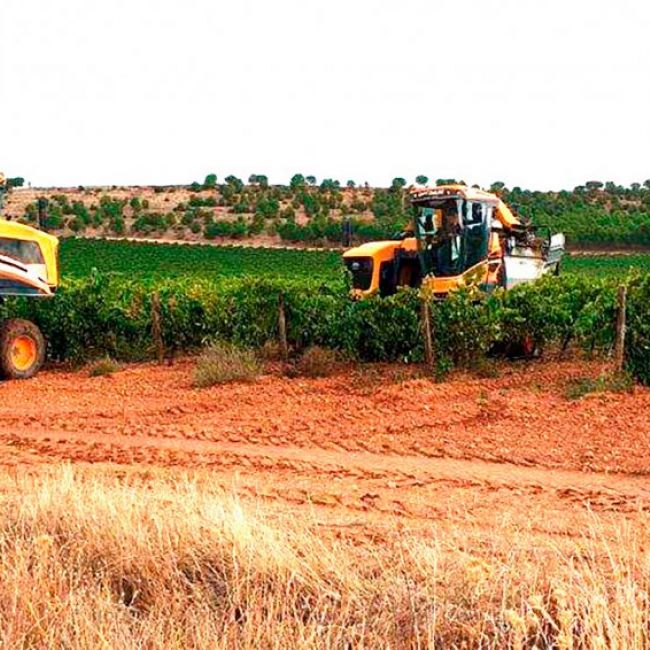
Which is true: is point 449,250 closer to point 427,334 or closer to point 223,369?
point 427,334

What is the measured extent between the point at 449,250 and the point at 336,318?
7.75 ft

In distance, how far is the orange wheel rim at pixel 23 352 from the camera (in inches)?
711

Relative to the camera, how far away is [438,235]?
59.4 feet

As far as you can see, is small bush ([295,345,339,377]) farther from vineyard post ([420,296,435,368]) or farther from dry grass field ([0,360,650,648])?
vineyard post ([420,296,435,368])

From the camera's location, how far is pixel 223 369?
1638 centimetres

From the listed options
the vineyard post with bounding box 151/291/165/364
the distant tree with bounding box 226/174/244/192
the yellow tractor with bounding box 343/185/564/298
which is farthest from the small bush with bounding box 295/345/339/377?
the distant tree with bounding box 226/174/244/192

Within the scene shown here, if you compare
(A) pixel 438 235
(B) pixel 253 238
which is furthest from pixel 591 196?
(A) pixel 438 235

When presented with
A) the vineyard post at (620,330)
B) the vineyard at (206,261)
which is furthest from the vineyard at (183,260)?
the vineyard post at (620,330)

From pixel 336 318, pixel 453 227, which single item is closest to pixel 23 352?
pixel 336 318

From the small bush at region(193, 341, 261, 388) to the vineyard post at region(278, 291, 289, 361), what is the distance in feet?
3.20

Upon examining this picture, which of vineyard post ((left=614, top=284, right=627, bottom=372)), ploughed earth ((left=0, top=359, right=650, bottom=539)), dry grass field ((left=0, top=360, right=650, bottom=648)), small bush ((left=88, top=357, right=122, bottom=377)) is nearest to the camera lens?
dry grass field ((left=0, top=360, right=650, bottom=648))

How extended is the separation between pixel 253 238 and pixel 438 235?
5752 cm

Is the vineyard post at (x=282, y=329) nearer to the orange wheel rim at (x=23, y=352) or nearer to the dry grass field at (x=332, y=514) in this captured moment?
the dry grass field at (x=332, y=514)

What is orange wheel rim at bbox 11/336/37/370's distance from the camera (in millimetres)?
18062
